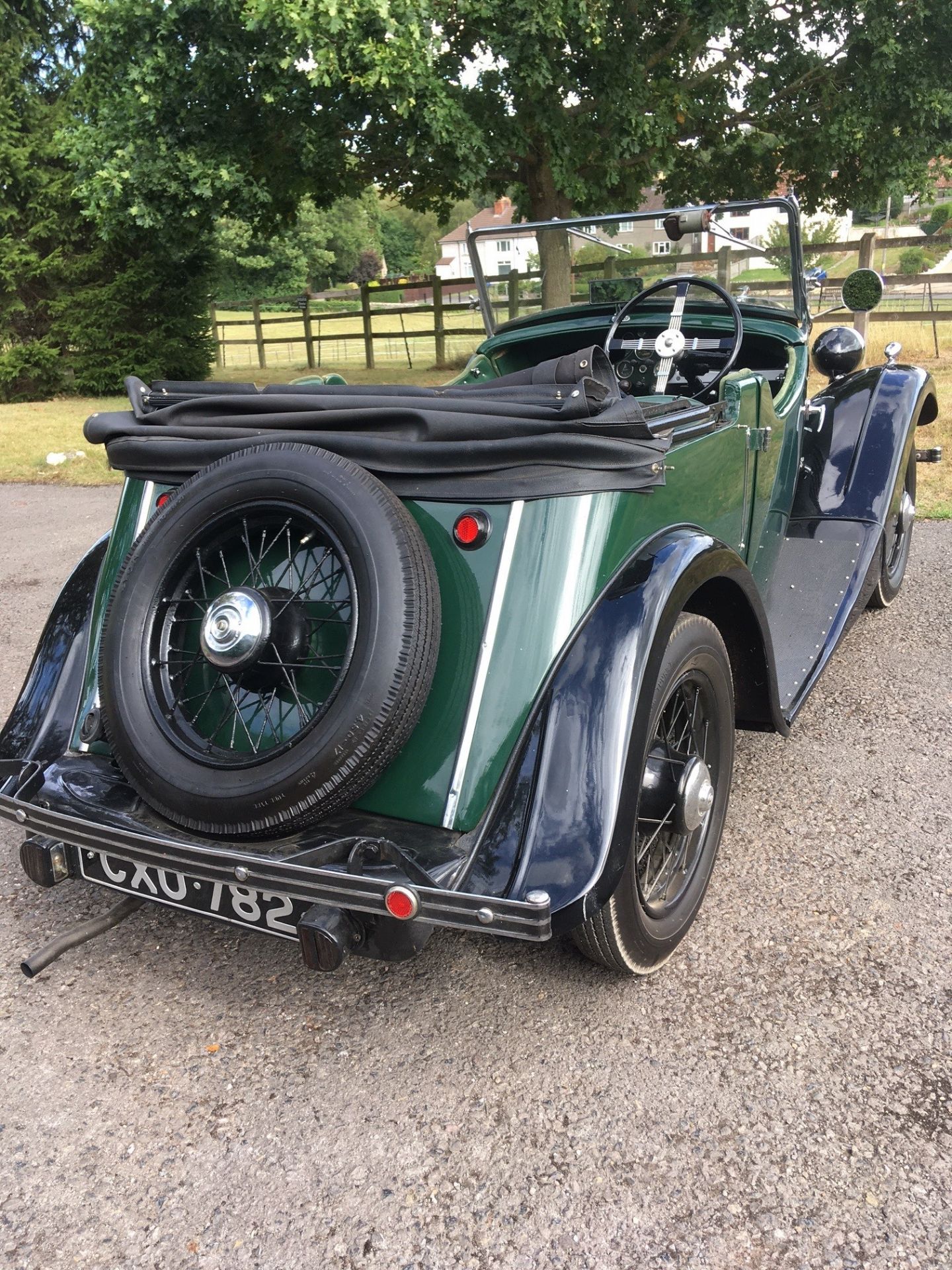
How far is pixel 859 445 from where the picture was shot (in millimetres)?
4137

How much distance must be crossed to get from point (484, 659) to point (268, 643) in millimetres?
472

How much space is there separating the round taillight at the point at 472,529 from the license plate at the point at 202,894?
2.74 ft

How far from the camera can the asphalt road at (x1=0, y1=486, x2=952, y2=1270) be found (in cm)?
169

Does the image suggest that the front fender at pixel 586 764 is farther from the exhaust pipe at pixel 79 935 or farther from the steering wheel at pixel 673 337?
the steering wheel at pixel 673 337

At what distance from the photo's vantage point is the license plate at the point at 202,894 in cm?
199

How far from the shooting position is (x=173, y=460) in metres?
2.49

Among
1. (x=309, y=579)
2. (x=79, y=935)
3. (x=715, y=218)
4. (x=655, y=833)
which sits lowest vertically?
(x=79, y=935)

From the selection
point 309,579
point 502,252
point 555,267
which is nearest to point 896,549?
point 555,267

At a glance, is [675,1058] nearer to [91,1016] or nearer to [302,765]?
[302,765]

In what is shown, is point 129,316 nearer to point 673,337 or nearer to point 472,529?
point 673,337

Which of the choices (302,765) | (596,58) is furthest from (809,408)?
(596,58)

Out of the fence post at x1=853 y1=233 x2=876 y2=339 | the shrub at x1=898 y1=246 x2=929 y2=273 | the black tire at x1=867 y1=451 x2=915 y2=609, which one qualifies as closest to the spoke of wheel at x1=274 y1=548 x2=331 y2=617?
the black tire at x1=867 y1=451 x2=915 y2=609

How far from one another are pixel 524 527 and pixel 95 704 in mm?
1221

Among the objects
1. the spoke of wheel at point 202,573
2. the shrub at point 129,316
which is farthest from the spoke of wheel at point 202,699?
the shrub at point 129,316
